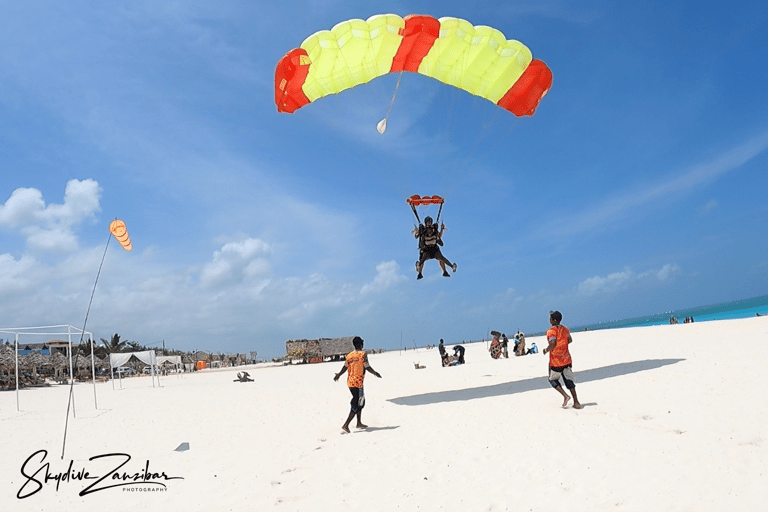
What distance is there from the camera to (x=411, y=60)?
10117 millimetres

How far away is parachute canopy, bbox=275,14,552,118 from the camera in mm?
9547

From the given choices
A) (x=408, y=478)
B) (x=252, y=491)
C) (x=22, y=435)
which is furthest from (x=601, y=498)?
(x=22, y=435)

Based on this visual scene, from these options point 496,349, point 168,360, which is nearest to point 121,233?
point 496,349

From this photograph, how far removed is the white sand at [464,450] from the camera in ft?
15.2

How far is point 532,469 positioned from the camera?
5.18 metres

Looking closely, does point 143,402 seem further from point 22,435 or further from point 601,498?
point 601,498

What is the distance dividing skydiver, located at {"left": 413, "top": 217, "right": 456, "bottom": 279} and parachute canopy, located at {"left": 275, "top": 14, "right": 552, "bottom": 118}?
3.31 meters

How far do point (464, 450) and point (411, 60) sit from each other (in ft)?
25.8

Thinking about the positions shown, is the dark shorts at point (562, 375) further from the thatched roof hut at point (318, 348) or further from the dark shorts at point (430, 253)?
the thatched roof hut at point (318, 348)

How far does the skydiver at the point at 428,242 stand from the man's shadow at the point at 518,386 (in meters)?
2.79

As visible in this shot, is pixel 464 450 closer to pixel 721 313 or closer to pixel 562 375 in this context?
pixel 562 375

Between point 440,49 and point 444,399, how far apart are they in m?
7.50

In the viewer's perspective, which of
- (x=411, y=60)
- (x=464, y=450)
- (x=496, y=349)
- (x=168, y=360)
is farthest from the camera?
(x=168, y=360)

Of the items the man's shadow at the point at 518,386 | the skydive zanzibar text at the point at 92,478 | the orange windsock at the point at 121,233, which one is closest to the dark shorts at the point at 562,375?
the man's shadow at the point at 518,386
